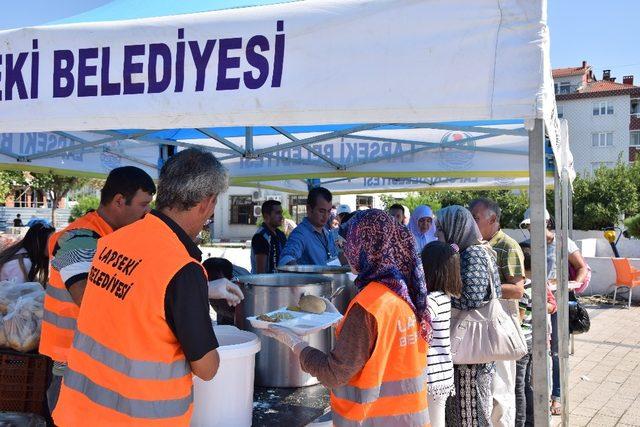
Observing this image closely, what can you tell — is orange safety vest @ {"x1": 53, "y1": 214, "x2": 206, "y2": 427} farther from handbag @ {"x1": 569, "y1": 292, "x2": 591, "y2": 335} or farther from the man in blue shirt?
handbag @ {"x1": 569, "y1": 292, "x2": 591, "y2": 335}

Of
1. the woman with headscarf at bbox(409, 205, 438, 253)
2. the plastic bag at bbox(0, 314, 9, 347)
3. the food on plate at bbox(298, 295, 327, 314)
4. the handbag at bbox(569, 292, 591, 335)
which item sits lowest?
the handbag at bbox(569, 292, 591, 335)

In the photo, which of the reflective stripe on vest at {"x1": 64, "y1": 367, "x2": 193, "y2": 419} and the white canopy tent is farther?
the white canopy tent

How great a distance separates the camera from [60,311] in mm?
2012

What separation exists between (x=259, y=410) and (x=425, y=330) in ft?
2.27

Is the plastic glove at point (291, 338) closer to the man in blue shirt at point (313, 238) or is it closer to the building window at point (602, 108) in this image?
the man in blue shirt at point (313, 238)

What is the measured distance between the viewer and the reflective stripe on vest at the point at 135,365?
4.80 feet

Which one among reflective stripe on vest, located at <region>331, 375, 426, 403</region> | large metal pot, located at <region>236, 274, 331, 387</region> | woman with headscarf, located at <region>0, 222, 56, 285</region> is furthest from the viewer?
woman with headscarf, located at <region>0, 222, 56, 285</region>

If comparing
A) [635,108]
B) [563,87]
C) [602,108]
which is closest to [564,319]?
[602,108]

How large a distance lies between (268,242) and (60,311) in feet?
11.0

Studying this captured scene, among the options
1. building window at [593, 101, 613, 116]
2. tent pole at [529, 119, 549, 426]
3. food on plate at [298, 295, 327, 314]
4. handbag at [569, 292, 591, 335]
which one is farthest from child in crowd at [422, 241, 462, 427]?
building window at [593, 101, 613, 116]

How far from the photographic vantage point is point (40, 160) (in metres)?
5.33

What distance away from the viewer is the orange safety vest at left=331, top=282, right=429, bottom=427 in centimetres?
183

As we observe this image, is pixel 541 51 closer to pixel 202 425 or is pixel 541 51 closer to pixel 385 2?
pixel 385 2

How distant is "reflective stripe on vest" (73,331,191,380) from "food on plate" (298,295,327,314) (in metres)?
0.68
